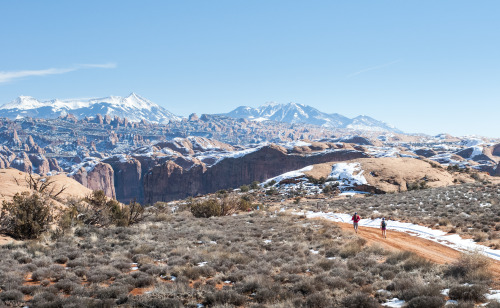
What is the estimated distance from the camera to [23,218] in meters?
15.4

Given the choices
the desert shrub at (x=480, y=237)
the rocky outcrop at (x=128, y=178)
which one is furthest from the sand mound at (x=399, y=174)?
the rocky outcrop at (x=128, y=178)

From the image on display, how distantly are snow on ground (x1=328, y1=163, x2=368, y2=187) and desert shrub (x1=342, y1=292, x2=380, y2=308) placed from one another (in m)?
45.9

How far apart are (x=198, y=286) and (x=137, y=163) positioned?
175m

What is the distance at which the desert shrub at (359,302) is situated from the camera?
24.8 feet

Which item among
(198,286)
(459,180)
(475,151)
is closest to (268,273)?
(198,286)

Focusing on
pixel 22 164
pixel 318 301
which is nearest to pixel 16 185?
pixel 318 301

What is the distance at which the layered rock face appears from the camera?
397 feet

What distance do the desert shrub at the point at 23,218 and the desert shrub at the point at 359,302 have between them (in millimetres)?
14785

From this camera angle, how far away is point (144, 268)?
432 inches

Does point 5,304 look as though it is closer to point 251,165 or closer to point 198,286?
point 198,286

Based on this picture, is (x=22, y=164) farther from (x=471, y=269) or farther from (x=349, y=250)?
(x=471, y=269)

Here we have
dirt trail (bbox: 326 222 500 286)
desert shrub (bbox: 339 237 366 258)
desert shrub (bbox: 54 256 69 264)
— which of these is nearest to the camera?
desert shrub (bbox: 54 256 69 264)

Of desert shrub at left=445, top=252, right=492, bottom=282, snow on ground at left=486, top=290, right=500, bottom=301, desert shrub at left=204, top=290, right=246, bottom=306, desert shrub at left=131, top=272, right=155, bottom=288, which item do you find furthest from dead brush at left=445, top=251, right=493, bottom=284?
desert shrub at left=131, top=272, right=155, bottom=288

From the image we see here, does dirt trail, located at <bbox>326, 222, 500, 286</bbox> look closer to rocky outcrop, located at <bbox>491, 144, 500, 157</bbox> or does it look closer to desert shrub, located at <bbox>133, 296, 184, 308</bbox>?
desert shrub, located at <bbox>133, 296, 184, 308</bbox>
